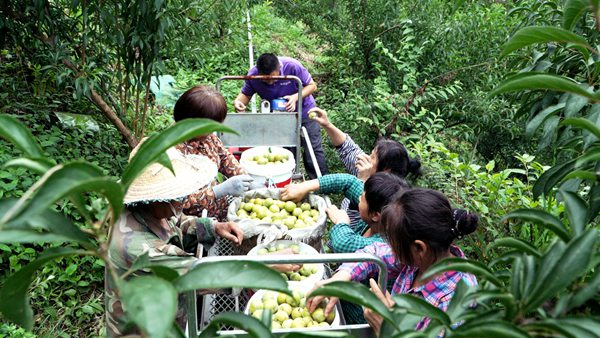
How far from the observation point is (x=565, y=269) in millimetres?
832

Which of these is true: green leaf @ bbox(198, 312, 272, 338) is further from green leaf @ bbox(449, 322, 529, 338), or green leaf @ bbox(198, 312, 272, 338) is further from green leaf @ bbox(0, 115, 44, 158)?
green leaf @ bbox(0, 115, 44, 158)

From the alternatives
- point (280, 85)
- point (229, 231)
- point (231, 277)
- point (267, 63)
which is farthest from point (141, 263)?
point (280, 85)

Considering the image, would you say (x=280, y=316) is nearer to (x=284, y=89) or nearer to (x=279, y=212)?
(x=279, y=212)

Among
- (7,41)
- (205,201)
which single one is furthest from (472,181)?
(7,41)

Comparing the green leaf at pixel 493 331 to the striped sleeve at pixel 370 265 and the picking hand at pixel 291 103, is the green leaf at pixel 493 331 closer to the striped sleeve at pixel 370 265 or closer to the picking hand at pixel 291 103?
the striped sleeve at pixel 370 265

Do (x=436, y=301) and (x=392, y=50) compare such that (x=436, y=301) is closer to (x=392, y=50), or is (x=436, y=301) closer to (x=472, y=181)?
(x=472, y=181)

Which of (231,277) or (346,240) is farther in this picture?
(346,240)

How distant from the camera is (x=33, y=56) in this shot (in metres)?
4.16

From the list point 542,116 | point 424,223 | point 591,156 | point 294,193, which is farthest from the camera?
point 294,193

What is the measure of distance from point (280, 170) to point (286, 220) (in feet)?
A: 2.68

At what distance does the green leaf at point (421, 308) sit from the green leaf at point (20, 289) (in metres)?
0.61

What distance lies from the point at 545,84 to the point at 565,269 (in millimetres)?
530

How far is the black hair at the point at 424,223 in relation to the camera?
1983mm

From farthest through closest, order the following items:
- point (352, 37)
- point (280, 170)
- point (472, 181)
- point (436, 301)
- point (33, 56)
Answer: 1. point (352, 37)
2. point (33, 56)
3. point (472, 181)
4. point (280, 170)
5. point (436, 301)
